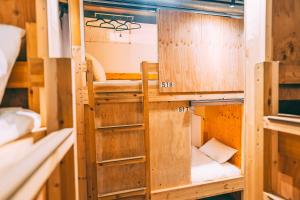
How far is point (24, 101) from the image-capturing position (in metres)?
1.16

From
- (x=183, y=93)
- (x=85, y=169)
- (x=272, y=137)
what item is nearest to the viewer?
(x=272, y=137)

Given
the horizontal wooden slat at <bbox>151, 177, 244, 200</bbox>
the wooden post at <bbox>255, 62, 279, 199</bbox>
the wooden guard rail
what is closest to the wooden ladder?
the horizontal wooden slat at <bbox>151, 177, 244, 200</bbox>

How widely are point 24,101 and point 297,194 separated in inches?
59.2

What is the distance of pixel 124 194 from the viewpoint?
2.49m

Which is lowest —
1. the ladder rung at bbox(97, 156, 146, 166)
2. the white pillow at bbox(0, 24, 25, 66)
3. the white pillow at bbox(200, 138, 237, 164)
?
the white pillow at bbox(200, 138, 237, 164)

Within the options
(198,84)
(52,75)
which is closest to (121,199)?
(198,84)

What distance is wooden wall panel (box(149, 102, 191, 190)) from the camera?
2.65 metres

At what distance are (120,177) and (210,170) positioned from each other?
1.32m

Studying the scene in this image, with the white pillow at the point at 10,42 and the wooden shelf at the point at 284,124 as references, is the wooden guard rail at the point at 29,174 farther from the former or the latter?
the wooden shelf at the point at 284,124

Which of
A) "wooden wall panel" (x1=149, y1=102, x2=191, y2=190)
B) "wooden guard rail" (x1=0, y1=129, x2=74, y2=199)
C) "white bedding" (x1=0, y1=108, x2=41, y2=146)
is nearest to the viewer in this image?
"wooden guard rail" (x1=0, y1=129, x2=74, y2=199)

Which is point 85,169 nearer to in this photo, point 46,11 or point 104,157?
point 104,157

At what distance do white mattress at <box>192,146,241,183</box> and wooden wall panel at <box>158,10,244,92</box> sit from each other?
1150 mm

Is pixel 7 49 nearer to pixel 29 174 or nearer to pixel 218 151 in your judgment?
pixel 29 174

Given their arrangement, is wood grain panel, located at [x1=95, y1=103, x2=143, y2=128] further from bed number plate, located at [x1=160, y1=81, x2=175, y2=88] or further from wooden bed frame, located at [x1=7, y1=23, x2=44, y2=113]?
wooden bed frame, located at [x1=7, y1=23, x2=44, y2=113]
